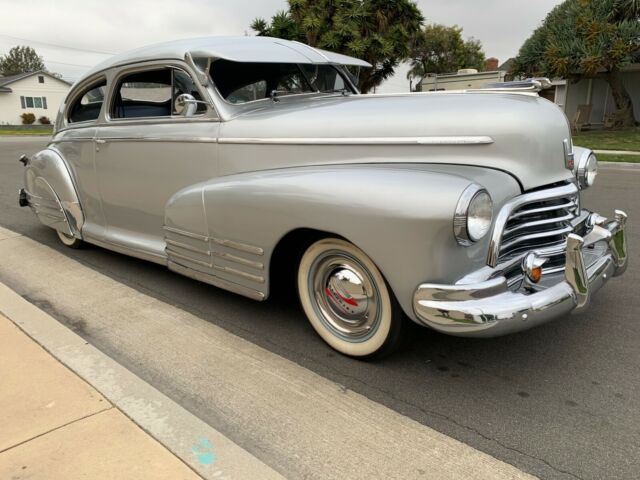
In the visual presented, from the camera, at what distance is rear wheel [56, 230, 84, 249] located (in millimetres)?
5173

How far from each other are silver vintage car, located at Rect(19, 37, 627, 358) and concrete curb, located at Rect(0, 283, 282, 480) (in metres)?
0.83

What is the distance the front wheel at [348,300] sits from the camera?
265 cm

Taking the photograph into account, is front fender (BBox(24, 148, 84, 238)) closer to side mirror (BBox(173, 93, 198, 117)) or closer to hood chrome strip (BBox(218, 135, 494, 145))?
side mirror (BBox(173, 93, 198, 117))

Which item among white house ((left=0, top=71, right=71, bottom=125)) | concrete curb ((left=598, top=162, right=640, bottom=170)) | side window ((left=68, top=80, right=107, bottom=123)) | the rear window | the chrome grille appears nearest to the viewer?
the chrome grille

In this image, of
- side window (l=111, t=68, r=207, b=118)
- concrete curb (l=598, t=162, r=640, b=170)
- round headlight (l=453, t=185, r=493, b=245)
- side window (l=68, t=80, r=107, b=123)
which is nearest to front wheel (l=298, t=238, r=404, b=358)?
round headlight (l=453, t=185, r=493, b=245)

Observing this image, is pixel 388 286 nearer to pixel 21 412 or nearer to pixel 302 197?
pixel 302 197

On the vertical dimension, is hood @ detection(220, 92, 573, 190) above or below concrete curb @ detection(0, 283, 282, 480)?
above

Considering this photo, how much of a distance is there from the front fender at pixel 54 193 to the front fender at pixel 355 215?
208cm

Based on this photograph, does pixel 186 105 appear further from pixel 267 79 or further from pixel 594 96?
pixel 594 96

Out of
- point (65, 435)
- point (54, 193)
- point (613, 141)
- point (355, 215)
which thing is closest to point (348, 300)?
point (355, 215)

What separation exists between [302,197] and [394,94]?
102 centimetres

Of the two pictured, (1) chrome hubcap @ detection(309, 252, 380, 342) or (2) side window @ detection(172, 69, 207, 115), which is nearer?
(1) chrome hubcap @ detection(309, 252, 380, 342)

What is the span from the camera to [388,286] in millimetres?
2578

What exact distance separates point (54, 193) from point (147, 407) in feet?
10.7
